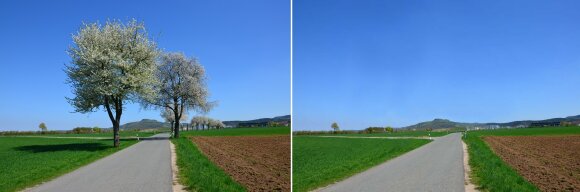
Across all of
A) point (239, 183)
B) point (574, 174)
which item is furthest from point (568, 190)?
point (239, 183)

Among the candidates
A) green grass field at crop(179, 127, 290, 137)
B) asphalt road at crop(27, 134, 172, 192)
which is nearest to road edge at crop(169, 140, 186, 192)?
asphalt road at crop(27, 134, 172, 192)

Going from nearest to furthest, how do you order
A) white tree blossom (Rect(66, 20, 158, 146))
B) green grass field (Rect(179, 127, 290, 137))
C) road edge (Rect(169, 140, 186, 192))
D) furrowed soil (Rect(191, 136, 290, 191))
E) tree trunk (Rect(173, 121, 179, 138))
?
road edge (Rect(169, 140, 186, 192)) < furrowed soil (Rect(191, 136, 290, 191)) < green grass field (Rect(179, 127, 290, 137)) < white tree blossom (Rect(66, 20, 158, 146)) < tree trunk (Rect(173, 121, 179, 138))

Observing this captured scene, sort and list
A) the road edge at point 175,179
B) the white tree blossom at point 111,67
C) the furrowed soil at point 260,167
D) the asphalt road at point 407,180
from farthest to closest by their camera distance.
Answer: the white tree blossom at point 111,67 < the furrowed soil at point 260,167 < the asphalt road at point 407,180 < the road edge at point 175,179

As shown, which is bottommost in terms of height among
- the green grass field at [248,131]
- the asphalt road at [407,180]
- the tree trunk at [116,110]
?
the asphalt road at [407,180]

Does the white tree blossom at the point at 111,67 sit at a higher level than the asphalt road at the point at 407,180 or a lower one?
higher

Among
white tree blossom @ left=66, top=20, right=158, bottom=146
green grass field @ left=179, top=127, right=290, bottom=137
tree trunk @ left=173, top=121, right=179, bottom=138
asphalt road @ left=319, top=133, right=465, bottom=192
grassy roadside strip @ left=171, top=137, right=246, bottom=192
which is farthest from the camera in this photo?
tree trunk @ left=173, top=121, right=179, bottom=138

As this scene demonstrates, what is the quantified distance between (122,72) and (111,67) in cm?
80

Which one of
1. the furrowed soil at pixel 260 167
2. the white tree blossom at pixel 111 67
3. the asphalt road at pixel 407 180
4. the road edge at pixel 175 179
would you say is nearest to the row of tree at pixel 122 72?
the white tree blossom at pixel 111 67

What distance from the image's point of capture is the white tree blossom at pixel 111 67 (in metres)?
21.4

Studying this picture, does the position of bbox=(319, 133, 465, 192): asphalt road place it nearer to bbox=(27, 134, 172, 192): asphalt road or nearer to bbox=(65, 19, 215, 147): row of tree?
bbox=(27, 134, 172, 192): asphalt road

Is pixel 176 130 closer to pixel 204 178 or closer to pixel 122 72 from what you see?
pixel 122 72

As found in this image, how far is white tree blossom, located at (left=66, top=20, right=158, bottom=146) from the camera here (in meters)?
21.4

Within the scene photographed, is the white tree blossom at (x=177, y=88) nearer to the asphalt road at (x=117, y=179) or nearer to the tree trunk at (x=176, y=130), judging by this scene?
the tree trunk at (x=176, y=130)

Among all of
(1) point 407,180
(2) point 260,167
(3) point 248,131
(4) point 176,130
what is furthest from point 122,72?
(1) point 407,180
